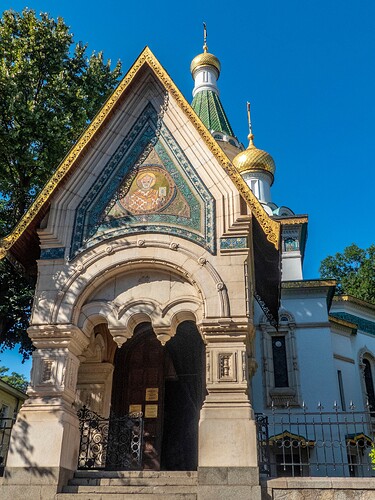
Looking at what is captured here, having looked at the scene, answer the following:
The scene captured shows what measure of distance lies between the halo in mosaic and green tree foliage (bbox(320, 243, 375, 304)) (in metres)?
21.7

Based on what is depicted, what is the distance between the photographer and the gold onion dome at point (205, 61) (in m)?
35.4

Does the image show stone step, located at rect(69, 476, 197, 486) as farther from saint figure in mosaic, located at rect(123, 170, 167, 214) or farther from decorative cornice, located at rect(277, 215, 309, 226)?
decorative cornice, located at rect(277, 215, 309, 226)

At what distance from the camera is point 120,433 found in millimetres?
9039

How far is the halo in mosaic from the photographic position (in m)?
8.94

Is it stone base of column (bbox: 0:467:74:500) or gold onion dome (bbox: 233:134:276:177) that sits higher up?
gold onion dome (bbox: 233:134:276:177)

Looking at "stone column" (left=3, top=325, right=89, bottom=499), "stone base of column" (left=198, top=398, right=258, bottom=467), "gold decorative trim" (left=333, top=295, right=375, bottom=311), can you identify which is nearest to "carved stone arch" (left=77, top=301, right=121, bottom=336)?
"stone column" (left=3, top=325, right=89, bottom=499)

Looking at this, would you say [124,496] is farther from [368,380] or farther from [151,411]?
[368,380]

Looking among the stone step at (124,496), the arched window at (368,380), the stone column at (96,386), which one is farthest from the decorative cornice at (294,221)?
the stone step at (124,496)

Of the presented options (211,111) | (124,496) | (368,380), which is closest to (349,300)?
(368,380)

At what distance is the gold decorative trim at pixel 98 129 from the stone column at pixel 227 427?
2003 millimetres

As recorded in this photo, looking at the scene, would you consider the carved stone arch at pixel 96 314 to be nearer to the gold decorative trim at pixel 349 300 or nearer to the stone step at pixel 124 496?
the stone step at pixel 124 496

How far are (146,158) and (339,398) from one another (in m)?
11.6

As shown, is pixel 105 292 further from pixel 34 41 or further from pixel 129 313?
pixel 34 41

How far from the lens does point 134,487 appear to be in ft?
23.5
